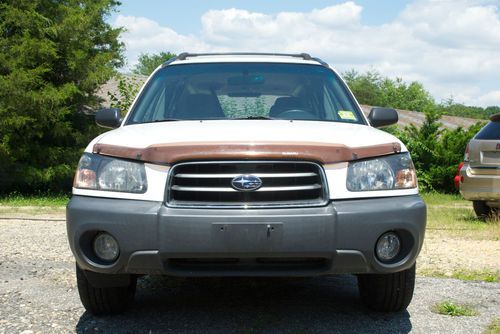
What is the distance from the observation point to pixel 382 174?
3.96 m

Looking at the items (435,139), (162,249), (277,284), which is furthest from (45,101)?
(162,249)

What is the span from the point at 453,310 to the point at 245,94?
2.21 meters

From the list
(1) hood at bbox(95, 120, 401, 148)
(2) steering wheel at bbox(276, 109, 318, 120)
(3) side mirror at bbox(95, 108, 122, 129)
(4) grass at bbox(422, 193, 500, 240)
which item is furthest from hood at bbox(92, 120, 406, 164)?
(4) grass at bbox(422, 193, 500, 240)

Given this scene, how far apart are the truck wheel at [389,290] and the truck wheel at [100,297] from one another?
62.1 inches

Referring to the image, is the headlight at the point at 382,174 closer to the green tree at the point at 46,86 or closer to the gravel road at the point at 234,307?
the gravel road at the point at 234,307

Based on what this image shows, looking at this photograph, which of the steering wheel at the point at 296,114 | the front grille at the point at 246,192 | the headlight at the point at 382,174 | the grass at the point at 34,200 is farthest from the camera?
the grass at the point at 34,200

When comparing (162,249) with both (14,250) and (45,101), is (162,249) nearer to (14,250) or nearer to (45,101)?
(14,250)

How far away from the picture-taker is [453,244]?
8.45 metres

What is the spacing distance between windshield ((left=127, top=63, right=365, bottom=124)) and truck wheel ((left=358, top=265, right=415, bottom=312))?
46.1 inches

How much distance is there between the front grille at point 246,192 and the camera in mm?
3771

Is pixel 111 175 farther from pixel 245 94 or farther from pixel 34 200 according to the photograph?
pixel 34 200

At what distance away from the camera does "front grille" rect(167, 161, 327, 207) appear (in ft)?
12.4

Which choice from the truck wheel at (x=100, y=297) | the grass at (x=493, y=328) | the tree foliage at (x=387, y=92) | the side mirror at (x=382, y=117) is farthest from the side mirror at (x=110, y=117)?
the tree foliage at (x=387, y=92)

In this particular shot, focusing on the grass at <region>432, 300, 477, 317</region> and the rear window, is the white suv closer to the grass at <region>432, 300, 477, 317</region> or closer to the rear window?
the grass at <region>432, 300, 477, 317</region>
